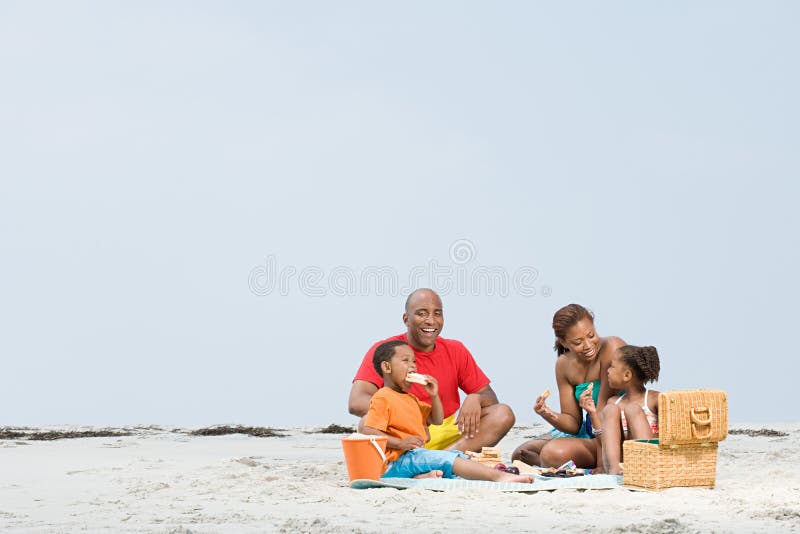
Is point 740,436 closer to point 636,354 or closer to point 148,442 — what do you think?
point 636,354

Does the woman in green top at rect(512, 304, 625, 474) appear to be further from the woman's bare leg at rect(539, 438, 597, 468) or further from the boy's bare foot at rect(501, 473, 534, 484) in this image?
the boy's bare foot at rect(501, 473, 534, 484)

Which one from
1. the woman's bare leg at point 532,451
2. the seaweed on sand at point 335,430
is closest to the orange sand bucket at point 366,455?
the woman's bare leg at point 532,451

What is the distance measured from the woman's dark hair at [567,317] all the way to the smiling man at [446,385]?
0.85 metres

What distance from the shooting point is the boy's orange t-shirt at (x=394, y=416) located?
20.5 ft

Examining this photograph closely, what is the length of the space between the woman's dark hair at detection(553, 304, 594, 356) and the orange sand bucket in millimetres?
1504

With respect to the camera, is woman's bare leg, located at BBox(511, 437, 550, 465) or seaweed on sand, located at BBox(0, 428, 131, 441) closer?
woman's bare leg, located at BBox(511, 437, 550, 465)

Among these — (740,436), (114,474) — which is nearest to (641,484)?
(114,474)

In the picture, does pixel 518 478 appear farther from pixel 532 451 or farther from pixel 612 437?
pixel 532 451

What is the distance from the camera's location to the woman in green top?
665 cm

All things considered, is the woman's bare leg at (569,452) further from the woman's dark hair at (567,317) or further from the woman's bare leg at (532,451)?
the woman's dark hair at (567,317)

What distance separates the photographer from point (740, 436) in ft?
40.4

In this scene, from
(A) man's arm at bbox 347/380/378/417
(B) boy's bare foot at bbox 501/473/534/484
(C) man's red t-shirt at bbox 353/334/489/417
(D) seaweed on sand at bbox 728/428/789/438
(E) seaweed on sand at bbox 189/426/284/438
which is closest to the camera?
(B) boy's bare foot at bbox 501/473/534/484

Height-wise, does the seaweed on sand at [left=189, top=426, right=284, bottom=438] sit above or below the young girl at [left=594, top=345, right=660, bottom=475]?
below

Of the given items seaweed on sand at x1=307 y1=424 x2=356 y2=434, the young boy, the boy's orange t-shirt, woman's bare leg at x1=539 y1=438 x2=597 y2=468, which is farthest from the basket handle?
seaweed on sand at x1=307 y1=424 x2=356 y2=434
